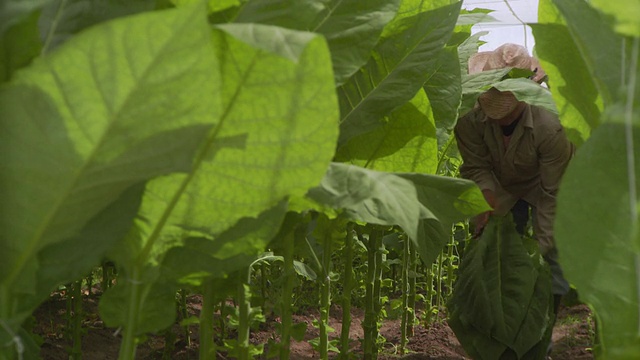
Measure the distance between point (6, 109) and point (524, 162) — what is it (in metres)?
2.63

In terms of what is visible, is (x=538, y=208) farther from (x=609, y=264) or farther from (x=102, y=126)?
(x=102, y=126)

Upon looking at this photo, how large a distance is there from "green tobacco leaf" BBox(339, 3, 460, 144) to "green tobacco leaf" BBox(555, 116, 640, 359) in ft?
1.93

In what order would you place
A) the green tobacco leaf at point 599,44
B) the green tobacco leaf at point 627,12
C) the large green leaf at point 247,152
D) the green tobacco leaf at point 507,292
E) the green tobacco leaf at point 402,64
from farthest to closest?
the green tobacco leaf at point 507,292, the green tobacco leaf at point 402,64, the green tobacco leaf at point 599,44, the large green leaf at point 247,152, the green tobacco leaf at point 627,12

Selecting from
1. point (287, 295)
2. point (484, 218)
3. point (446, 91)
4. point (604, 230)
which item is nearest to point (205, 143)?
point (604, 230)

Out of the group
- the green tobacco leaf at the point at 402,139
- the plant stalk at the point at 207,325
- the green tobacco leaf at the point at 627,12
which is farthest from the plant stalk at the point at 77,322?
the green tobacco leaf at the point at 627,12

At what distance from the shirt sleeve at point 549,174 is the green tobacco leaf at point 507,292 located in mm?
184

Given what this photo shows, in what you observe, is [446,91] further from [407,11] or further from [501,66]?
[501,66]

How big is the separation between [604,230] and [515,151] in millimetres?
2353

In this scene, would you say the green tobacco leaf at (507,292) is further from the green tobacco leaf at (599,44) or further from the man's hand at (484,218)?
the green tobacco leaf at (599,44)

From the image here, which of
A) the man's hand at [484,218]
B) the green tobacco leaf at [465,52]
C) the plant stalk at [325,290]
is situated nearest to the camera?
the plant stalk at [325,290]

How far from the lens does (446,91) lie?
1926mm

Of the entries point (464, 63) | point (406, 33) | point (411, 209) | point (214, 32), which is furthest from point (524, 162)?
point (214, 32)

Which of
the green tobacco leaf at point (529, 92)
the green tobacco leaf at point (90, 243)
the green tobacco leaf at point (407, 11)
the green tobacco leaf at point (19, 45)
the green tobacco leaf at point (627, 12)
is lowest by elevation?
the green tobacco leaf at point (529, 92)

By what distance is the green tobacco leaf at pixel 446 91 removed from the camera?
1.92 meters
